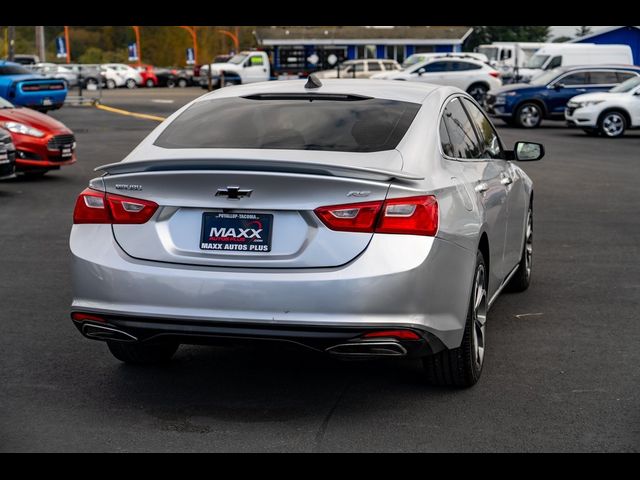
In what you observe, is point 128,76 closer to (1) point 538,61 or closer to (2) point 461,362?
(1) point 538,61

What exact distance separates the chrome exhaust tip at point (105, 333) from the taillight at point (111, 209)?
50 cm

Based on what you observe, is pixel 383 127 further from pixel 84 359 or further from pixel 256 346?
pixel 84 359

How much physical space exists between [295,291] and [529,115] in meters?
26.4

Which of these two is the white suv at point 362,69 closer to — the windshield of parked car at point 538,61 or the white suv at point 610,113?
the windshield of parked car at point 538,61

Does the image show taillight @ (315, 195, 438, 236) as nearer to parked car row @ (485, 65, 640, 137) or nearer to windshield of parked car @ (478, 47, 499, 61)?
parked car row @ (485, 65, 640, 137)

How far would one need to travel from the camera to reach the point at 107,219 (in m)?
5.33

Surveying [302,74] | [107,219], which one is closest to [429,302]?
[107,219]

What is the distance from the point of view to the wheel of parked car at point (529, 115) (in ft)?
99.9

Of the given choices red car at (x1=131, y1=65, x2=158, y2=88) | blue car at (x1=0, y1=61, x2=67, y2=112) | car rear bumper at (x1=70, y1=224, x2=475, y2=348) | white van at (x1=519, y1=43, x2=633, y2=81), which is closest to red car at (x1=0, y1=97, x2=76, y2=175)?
car rear bumper at (x1=70, y1=224, x2=475, y2=348)

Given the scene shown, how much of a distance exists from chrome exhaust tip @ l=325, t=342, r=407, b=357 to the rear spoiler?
740mm

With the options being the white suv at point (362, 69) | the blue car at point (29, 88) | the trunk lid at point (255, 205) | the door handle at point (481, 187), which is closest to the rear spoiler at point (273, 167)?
the trunk lid at point (255, 205)

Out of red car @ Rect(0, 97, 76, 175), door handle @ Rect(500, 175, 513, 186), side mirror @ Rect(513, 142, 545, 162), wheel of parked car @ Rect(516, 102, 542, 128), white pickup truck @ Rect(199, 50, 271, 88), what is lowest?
white pickup truck @ Rect(199, 50, 271, 88)

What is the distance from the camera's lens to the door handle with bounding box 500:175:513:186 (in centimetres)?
696

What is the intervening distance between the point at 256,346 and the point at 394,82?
2229 millimetres
